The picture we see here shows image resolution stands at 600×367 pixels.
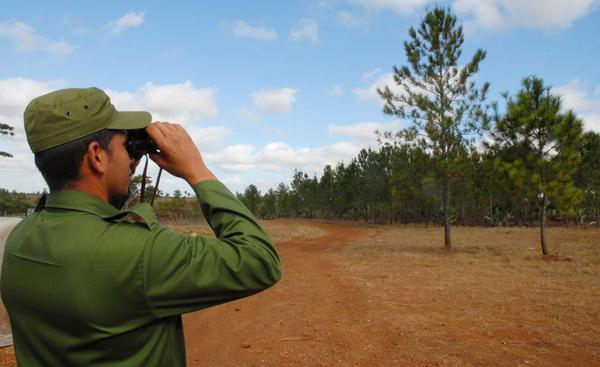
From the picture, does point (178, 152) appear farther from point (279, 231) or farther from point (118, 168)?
point (279, 231)

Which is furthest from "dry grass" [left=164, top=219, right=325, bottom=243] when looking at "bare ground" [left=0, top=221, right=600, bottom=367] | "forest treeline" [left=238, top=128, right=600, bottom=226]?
"bare ground" [left=0, top=221, right=600, bottom=367]

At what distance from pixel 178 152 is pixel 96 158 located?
0.21 meters

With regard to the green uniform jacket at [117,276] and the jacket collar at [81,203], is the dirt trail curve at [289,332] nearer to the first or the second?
the green uniform jacket at [117,276]

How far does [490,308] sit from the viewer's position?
294 inches

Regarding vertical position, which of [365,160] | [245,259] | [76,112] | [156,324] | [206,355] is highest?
[365,160]

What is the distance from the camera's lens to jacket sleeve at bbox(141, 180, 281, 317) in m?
1.06

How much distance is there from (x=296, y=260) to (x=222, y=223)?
1390 centimetres

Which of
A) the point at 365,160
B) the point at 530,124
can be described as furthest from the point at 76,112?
the point at 365,160

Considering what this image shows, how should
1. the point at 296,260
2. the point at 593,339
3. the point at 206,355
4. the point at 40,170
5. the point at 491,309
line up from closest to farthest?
the point at 40,170, the point at 206,355, the point at 593,339, the point at 491,309, the point at 296,260

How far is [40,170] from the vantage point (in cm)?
123

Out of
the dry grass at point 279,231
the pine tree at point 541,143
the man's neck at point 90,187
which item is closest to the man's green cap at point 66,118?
the man's neck at point 90,187

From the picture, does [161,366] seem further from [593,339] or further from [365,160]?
[365,160]

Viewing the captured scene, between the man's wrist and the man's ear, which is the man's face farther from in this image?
the man's wrist

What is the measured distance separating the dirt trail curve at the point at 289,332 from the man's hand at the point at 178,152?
13.8 feet
